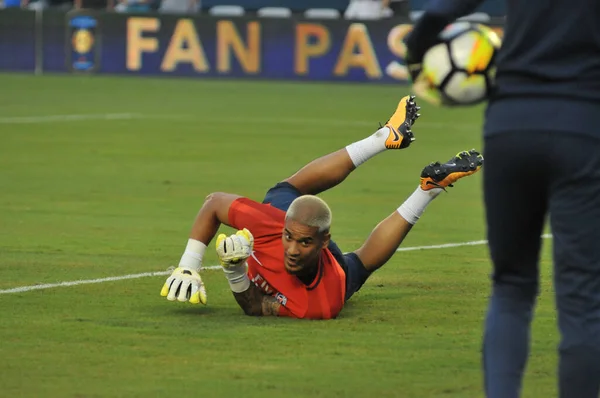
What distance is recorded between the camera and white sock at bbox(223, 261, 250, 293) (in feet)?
26.2

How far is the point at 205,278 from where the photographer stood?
9742mm

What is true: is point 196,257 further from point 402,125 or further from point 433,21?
point 433,21

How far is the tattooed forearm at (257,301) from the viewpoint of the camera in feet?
27.0

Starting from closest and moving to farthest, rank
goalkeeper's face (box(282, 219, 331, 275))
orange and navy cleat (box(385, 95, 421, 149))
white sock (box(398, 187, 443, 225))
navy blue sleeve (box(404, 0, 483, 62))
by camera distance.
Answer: navy blue sleeve (box(404, 0, 483, 62))
goalkeeper's face (box(282, 219, 331, 275))
white sock (box(398, 187, 443, 225))
orange and navy cleat (box(385, 95, 421, 149))

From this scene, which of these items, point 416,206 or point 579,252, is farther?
point 416,206

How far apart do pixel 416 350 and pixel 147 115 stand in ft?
55.8

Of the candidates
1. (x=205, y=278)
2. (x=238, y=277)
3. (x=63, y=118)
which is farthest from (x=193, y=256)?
(x=63, y=118)

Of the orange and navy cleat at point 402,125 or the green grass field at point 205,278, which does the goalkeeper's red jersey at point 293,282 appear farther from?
the orange and navy cleat at point 402,125

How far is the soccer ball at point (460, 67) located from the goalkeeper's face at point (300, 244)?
247cm

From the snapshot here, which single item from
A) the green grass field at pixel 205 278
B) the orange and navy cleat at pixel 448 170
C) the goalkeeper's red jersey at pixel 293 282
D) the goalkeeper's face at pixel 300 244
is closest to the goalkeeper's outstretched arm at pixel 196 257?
the green grass field at pixel 205 278

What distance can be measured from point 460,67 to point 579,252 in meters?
0.82

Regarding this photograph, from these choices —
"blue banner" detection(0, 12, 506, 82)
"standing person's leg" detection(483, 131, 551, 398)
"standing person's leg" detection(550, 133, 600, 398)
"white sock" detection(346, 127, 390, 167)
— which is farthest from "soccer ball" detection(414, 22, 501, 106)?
"blue banner" detection(0, 12, 506, 82)

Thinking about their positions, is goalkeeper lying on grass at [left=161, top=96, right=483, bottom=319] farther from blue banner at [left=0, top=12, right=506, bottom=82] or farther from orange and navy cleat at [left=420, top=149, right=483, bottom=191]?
blue banner at [left=0, top=12, right=506, bottom=82]

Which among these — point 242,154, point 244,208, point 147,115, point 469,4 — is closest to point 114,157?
point 242,154
